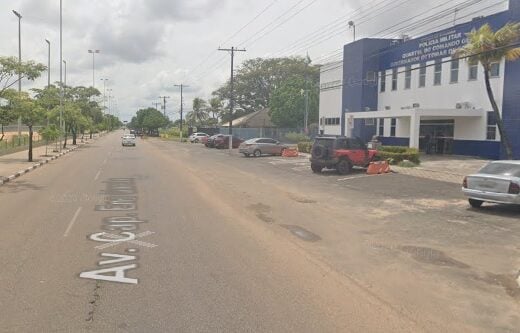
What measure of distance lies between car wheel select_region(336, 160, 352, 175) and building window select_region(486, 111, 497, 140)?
11174 millimetres

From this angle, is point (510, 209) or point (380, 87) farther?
point (380, 87)

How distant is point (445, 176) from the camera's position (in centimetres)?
2553

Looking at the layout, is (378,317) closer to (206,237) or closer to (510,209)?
(206,237)

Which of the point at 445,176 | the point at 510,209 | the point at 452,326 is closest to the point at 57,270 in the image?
the point at 452,326

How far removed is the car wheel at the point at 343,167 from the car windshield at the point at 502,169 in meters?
11.1

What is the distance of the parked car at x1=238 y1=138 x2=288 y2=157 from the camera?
4288 centimetres

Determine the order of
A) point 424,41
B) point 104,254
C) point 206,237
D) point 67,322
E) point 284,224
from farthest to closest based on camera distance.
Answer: point 424,41
point 284,224
point 206,237
point 104,254
point 67,322

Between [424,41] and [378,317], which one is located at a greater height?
[424,41]

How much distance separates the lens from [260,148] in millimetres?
43094

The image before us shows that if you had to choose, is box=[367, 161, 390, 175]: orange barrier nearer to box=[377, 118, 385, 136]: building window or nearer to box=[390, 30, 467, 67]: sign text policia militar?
box=[390, 30, 467, 67]: sign text policia militar

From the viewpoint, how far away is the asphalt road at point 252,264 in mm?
5875

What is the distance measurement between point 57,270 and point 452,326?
5.10 metres

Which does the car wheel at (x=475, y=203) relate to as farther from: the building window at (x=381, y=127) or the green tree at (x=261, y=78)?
the green tree at (x=261, y=78)

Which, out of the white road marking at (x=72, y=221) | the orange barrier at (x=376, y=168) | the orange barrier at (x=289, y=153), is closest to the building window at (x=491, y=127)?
the orange barrier at (x=376, y=168)
